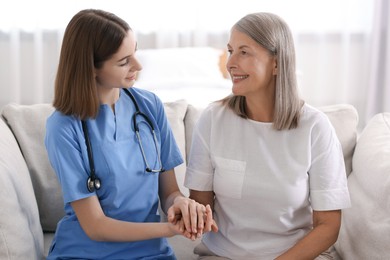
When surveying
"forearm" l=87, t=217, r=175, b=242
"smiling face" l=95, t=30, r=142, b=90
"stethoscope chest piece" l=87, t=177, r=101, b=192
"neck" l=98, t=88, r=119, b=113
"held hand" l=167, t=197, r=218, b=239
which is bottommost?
"forearm" l=87, t=217, r=175, b=242

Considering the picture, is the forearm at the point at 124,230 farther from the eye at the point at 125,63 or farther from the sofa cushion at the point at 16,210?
the eye at the point at 125,63

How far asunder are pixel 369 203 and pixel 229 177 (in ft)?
1.46

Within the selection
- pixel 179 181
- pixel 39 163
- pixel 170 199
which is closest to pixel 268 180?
pixel 170 199

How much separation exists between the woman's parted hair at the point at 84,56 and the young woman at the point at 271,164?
333mm

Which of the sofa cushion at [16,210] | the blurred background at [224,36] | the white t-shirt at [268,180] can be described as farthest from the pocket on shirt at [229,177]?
the blurred background at [224,36]

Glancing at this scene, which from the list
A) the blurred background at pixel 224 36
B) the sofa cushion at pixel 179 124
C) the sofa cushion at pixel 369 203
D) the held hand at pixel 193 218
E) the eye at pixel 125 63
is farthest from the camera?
the blurred background at pixel 224 36

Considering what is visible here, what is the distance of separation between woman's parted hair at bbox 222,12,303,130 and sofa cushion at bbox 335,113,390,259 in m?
0.34

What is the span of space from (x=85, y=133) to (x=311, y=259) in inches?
26.3

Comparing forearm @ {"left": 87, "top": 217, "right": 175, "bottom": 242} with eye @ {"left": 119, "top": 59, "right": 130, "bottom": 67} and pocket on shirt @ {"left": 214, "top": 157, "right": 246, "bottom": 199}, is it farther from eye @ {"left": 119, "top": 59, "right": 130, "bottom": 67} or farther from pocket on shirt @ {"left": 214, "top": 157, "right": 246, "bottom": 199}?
eye @ {"left": 119, "top": 59, "right": 130, "bottom": 67}

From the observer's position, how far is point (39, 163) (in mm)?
2062

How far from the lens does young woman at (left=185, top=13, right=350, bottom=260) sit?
1.68 m

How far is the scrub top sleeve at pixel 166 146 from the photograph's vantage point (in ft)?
5.81

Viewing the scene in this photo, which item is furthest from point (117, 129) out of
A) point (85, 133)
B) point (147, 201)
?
point (147, 201)

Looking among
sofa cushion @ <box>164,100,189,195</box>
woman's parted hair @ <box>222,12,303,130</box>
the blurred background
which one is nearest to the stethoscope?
woman's parted hair @ <box>222,12,303,130</box>
